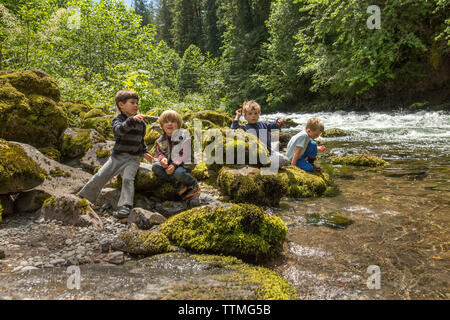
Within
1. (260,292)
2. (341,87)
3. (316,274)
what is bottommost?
(316,274)

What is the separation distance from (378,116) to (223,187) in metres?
14.4

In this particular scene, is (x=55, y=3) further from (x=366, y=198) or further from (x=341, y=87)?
(x=366, y=198)

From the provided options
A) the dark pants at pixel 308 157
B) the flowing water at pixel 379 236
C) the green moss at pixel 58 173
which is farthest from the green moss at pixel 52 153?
the dark pants at pixel 308 157

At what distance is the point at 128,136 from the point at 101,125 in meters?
2.78

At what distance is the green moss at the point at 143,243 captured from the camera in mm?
2658

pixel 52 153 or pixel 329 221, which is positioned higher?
pixel 52 153

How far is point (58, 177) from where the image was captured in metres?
4.14

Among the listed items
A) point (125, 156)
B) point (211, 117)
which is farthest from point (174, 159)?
point (211, 117)

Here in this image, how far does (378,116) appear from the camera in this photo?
50.4 ft

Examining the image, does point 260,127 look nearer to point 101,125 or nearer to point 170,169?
point 170,169

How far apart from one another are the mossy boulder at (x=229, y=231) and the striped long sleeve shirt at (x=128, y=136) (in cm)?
171

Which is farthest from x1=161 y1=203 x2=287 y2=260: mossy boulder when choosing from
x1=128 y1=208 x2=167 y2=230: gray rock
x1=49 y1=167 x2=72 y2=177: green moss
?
x1=49 y1=167 x2=72 y2=177: green moss

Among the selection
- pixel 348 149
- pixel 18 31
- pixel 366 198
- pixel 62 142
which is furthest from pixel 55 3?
pixel 366 198

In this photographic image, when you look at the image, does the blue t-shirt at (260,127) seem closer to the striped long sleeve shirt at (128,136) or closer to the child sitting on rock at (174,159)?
the child sitting on rock at (174,159)
